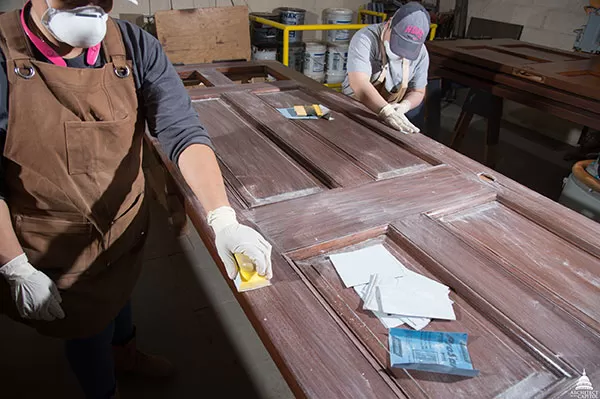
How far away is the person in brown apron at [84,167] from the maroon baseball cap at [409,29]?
4.77 feet

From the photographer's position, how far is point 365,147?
5.71 ft

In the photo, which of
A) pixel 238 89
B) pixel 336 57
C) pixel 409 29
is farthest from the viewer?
pixel 336 57

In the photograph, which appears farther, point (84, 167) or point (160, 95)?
point (160, 95)

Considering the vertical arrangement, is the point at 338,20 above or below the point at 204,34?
above

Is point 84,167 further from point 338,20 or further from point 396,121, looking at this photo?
point 338,20

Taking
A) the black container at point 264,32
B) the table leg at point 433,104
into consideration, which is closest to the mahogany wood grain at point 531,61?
the table leg at point 433,104

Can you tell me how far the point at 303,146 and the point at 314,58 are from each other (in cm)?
303

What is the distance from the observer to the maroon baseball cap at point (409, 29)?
221 cm

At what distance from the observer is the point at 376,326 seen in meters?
0.92

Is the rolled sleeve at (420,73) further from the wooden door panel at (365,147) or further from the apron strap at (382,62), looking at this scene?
the wooden door panel at (365,147)

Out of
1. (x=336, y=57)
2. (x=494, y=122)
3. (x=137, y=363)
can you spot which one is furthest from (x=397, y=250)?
(x=336, y=57)

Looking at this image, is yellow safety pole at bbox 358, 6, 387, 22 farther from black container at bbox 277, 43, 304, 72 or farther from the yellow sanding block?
the yellow sanding block

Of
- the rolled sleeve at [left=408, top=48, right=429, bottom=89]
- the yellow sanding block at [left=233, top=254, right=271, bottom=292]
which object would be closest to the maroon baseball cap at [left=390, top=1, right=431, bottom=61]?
the rolled sleeve at [left=408, top=48, right=429, bottom=89]

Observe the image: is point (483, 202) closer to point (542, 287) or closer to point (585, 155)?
point (542, 287)
